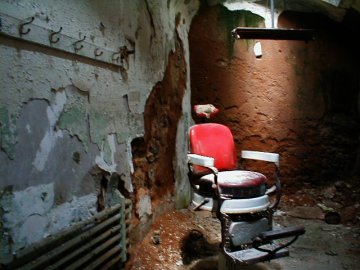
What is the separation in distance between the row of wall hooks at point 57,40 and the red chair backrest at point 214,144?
0.83 meters

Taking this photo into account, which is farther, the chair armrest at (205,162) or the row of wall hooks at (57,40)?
the chair armrest at (205,162)

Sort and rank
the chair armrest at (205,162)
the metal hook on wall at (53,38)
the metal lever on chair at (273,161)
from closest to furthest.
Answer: the metal hook on wall at (53,38), the chair armrest at (205,162), the metal lever on chair at (273,161)

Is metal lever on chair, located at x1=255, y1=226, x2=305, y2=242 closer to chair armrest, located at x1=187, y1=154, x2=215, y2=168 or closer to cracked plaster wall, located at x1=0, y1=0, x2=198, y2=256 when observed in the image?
chair armrest, located at x1=187, y1=154, x2=215, y2=168

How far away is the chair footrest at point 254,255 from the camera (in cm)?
201

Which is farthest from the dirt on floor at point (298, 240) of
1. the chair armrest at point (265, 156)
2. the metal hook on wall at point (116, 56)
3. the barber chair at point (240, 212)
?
the metal hook on wall at point (116, 56)

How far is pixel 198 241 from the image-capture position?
294cm

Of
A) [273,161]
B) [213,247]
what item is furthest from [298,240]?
[273,161]

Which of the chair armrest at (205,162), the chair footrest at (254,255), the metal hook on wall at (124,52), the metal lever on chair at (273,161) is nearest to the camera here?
the chair footrest at (254,255)

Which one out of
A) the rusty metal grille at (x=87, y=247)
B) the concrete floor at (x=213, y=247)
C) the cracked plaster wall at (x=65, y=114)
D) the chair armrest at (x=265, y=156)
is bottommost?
the concrete floor at (x=213, y=247)

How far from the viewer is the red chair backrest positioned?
2.66 meters

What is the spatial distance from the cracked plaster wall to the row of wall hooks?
32 mm

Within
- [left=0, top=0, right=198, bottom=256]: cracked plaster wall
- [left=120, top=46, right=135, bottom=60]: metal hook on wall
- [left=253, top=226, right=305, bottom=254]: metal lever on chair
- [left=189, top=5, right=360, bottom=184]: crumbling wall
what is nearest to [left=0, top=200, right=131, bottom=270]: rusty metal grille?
[left=0, top=0, right=198, bottom=256]: cracked plaster wall

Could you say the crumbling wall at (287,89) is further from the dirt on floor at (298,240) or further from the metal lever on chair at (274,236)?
the metal lever on chair at (274,236)

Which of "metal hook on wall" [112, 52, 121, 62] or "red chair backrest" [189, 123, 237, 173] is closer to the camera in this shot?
"metal hook on wall" [112, 52, 121, 62]
